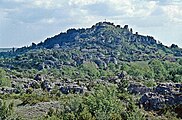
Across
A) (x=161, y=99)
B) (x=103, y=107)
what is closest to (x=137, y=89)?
(x=161, y=99)

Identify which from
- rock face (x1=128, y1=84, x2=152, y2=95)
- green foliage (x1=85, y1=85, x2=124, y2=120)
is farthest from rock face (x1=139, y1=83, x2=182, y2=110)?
rock face (x1=128, y1=84, x2=152, y2=95)

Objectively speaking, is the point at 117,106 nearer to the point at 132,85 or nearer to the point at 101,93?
the point at 101,93

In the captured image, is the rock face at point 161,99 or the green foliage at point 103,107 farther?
the rock face at point 161,99

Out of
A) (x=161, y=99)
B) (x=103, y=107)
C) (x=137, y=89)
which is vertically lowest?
(x=137, y=89)

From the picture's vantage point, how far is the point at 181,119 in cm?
9150

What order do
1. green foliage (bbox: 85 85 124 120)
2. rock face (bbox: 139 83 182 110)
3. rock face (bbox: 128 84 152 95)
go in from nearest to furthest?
green foliage (bbox: 85 85 124 120)
rock face (bbox: 139 83 182 110)
rock face (bbox: 128 84 152 95)

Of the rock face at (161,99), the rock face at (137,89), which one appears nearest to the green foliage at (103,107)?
the rock face at (161,99)

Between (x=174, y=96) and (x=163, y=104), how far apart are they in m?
5.16

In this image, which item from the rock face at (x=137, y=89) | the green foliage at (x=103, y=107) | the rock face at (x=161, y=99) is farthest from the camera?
the rock face at (x=137, y=89)

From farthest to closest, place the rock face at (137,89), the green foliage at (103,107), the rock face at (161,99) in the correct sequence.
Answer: the rock face at (137,89) → the rock face at (161,99) → the green foliage at (103,107)

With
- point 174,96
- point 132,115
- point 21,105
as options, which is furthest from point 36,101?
point 132,115

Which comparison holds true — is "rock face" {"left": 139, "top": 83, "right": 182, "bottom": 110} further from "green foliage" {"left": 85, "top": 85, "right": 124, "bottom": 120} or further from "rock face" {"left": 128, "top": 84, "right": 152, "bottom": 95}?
"rock face" {"left": 128, "top": 84, "right": 152, "bottom": 95}

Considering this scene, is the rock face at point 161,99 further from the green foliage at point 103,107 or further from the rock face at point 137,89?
the rock face at point 137,89

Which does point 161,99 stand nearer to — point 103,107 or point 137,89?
point 103,107
